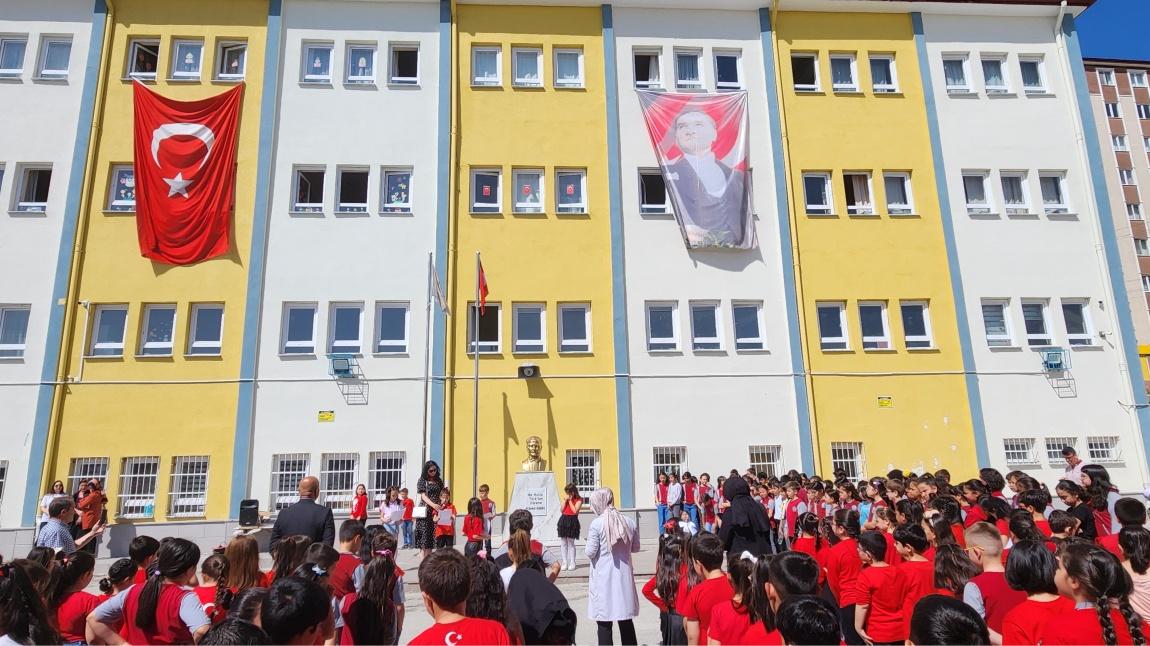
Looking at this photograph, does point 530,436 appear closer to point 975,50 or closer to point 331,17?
point 331,17

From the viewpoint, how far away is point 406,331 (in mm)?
19047

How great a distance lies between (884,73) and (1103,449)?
13.1 m

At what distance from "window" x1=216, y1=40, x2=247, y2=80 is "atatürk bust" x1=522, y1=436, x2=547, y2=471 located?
14.0 m

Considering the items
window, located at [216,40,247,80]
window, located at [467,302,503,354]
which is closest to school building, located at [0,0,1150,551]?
window, located at [467,302,503,354]

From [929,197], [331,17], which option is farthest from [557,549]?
[331,17]

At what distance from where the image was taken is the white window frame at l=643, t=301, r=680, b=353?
1945 centimetres

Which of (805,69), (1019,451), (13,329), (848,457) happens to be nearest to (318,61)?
(13,329)

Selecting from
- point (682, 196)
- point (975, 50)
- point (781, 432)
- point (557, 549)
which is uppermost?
point (975, 50)

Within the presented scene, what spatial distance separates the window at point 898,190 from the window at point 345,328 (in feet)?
53.7

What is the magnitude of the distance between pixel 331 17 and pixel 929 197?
19.3 m

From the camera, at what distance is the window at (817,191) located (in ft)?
68.2

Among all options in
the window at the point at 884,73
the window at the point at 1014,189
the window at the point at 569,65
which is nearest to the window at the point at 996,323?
the window at the point at 1014,189

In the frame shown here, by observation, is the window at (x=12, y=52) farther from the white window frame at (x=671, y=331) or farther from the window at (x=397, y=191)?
the white window frame at (x=671, y=331)

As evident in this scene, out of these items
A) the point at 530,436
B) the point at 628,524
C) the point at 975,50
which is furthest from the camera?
the point at 975,50
